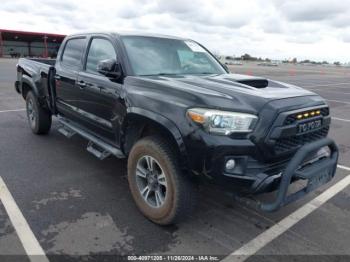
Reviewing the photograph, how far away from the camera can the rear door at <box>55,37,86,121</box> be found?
4.84 meters

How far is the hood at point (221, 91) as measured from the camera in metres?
2.91

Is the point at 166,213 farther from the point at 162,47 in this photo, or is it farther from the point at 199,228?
the point at 162,47

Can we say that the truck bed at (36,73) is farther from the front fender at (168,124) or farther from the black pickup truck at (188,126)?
the front fender at (168,124)

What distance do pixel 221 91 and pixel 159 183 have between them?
108cm

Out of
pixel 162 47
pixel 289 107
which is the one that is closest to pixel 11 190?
pixel 162 47

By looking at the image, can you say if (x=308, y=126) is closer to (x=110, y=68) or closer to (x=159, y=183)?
(x=159, y=183)

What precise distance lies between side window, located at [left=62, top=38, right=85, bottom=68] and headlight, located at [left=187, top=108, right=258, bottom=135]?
2.68 m

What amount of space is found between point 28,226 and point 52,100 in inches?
112

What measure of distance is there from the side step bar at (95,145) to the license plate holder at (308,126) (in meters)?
1.94

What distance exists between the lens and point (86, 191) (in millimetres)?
4109

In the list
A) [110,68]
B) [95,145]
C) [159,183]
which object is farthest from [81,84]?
[159,183]

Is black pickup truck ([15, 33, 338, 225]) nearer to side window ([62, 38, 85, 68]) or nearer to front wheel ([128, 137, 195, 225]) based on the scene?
front wheel ([128, 137, 195, 225])

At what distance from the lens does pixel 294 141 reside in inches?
122

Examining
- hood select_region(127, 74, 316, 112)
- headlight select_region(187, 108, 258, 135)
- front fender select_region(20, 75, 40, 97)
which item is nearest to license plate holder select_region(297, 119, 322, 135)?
hood select_region(127, 74, 316, 112)
